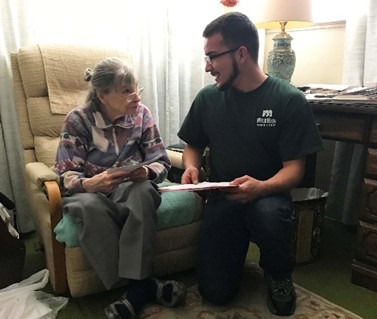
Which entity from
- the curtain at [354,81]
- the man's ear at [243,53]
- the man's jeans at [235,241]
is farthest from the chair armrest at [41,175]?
the curtain at [354,81]

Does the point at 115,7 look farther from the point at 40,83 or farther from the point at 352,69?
the point at 352,69

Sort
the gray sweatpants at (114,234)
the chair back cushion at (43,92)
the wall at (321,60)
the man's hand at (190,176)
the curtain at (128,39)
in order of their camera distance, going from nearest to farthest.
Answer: the gray sweatpants at (114,234) → the man's hand at (190,176) → the chair back cushion at (43,92) → the curtain at (128,39) → the wall at (321,60)

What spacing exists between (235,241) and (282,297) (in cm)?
26

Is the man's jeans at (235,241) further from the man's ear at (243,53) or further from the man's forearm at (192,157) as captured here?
the man's ear at (243,53)

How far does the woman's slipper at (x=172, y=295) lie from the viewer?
1.48 metres

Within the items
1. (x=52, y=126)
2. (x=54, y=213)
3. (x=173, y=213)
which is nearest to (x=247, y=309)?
(x=173, y=213)

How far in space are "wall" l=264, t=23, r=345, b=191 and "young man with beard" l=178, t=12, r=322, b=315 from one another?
97 cm

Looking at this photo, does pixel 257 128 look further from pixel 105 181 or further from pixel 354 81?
pixel 354 81

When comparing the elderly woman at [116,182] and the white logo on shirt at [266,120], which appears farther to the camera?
the white logo on shirt at [266,120]

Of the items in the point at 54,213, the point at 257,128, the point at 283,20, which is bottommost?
the point at 54,213

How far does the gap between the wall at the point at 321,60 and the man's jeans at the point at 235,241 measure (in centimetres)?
102

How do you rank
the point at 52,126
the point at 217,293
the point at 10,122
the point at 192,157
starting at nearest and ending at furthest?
the point at 217,293 → the point at 192,157 → the point at 52,126 → the point at 10,122

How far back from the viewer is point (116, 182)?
4.68 ft

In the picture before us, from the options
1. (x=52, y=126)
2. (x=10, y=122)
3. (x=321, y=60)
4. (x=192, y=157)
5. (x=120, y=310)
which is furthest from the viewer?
(x=321, y=60)
